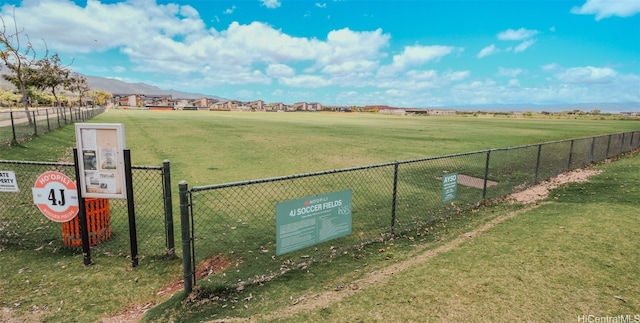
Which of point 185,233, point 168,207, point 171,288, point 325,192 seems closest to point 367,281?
point 185,233

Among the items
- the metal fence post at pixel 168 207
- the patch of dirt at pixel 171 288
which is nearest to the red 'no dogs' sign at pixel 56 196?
the metal fence post at pixel 168 207

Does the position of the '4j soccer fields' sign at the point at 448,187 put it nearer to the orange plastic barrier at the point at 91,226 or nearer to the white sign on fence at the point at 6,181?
the orange plastic barrier at the point at 91,226

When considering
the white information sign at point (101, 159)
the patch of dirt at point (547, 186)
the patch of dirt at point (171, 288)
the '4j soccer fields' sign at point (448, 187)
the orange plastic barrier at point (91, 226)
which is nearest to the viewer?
the patch of dirt at point (171, 288)

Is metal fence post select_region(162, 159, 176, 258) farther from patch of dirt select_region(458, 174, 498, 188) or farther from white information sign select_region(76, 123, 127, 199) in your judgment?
patch of dirt select_region(458, 174, 498, 188)

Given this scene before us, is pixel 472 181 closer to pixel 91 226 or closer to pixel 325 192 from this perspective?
pixel 325 192

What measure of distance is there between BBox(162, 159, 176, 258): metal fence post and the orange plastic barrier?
52.4 inches

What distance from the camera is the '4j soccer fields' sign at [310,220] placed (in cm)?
439

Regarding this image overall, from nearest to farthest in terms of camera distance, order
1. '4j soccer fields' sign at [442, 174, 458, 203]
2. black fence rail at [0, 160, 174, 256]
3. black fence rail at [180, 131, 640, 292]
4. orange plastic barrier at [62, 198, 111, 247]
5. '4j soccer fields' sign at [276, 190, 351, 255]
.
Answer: '4j soccer fields' sign at [276, 190, 351, 255], black fence rail at [180, 131, 640, 292], black fence rail at [0, 160, 174, 256], orange plastic barrier at [62, 198, 111, 247], '4j soccer fields' sign at [442, 174, 458, 203]

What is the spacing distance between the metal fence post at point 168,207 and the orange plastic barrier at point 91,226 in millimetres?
1331

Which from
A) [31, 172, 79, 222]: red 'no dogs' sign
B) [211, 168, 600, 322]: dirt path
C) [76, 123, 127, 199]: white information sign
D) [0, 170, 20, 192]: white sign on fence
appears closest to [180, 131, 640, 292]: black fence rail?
[211, 168, 600, 322]: dirt path

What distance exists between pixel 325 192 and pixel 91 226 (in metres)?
5.40

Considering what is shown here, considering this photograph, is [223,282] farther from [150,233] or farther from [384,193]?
[384,193]

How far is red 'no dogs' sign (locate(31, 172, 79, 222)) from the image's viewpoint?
495cm

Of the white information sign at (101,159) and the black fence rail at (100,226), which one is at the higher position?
the white information sign at (101,159)
